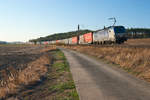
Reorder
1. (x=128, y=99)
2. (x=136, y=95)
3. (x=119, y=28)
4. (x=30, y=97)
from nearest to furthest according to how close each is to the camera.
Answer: (x=128, y=99) → (x=136, y=95) → (x=30, y=97) → (x=119, y=28)

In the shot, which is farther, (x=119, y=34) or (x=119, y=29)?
(x=119, y=29)

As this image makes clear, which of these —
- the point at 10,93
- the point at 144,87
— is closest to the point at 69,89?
the point at 10,93

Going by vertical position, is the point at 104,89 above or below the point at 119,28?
below

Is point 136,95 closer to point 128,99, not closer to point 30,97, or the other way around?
point 128,99

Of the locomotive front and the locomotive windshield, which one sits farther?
the locomotive windshield

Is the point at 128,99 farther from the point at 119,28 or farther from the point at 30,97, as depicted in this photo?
the point at 119,28

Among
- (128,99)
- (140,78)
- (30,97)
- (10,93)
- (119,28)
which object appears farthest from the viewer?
(119,28)

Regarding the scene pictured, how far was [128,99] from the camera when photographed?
239 inches

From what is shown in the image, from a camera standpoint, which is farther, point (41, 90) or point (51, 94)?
point (41, 90)

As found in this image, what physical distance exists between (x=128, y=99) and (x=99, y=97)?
1014mm

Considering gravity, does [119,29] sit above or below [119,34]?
above

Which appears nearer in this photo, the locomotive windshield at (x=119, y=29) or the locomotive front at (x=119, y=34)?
the locomotive front at (x=119, y=34)

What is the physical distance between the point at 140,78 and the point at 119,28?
74.8ft

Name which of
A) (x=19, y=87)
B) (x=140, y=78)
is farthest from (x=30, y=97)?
(x=140, y=78)
